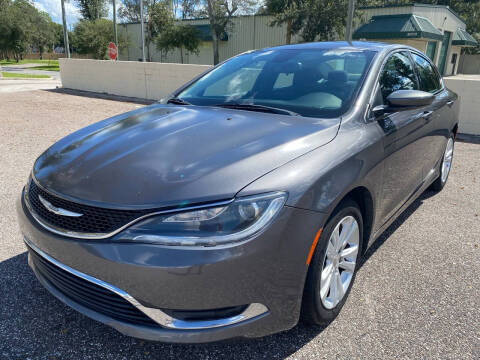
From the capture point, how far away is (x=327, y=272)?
88.0 inches

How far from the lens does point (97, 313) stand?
192cm

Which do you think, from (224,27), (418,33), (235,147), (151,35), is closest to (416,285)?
(235,147)

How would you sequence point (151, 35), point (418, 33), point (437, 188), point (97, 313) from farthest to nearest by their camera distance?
point (151, 35) → point (418, 33) → point (437, 188) → point (97, 313)

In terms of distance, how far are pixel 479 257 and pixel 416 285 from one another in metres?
0.87

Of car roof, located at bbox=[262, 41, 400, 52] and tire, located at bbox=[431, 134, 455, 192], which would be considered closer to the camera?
car roof, located at bbox=[262, 41, 400, 52]

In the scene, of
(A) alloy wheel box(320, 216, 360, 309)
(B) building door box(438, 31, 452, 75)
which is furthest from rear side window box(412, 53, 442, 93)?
(B) building door box(438, 31, 452, 75)

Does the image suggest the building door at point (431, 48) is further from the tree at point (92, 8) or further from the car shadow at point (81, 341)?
the tree at point (92, 8)

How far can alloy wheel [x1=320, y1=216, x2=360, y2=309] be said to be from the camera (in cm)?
222

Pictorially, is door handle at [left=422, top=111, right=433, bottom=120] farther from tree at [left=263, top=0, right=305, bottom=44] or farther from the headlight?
tree at [left=263, top=0, right=305, bottom=44]

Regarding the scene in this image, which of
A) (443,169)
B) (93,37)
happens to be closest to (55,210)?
(443,169)

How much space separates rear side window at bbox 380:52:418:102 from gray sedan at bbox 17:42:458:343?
10cm

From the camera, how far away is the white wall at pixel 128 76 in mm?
13555

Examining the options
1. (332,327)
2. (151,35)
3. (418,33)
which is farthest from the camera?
(151,35)

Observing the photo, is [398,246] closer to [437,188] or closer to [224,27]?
[437,188]
